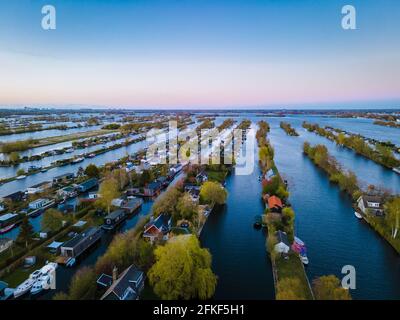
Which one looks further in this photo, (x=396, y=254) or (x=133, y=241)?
(x=396, y=254)

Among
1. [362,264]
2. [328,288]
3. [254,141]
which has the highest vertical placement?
[254,141]

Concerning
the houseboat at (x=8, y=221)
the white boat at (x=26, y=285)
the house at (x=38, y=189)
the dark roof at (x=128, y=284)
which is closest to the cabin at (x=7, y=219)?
the houseboat at (x=8, y=221)

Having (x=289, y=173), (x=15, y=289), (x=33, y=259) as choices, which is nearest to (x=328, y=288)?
(x=15, y=289)

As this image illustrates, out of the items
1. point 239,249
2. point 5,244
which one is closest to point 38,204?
point 5,244

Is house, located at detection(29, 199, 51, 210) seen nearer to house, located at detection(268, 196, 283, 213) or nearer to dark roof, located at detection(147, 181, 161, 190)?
dark roof, located at detection(147, 181, 161, 190)

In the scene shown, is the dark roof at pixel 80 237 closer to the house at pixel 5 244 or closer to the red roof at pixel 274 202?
the house at pixel 5 244

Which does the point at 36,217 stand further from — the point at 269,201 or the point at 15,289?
the point at 269,201

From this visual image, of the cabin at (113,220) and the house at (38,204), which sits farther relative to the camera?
the house at (38,204)

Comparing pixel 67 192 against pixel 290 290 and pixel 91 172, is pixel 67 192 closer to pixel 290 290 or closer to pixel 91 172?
pixel 91 172
